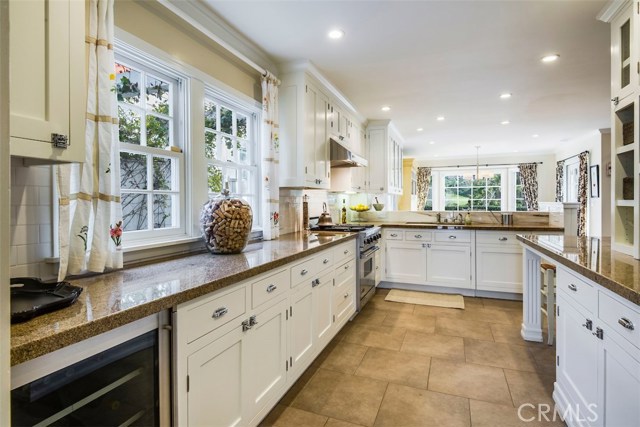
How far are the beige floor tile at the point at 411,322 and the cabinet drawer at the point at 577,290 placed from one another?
1.51 m

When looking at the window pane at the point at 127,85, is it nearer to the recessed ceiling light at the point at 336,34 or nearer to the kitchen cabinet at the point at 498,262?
the recessed ceiling light at the point at 336,34

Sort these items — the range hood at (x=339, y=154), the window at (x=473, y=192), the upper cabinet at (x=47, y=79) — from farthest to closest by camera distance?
the window at (x=473, y=192), the range hood at (x=339, y=154), the upper cabinet at (x=47, y=79)

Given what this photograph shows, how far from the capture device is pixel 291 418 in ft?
6.25

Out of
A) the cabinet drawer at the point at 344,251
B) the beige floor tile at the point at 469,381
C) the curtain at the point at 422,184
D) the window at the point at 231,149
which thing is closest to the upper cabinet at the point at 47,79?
the window at the point at 231,149

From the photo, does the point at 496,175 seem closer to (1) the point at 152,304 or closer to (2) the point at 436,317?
(2) the point at 436,317

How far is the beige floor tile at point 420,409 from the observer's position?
1.87 meters

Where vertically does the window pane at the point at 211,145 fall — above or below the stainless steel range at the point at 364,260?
above

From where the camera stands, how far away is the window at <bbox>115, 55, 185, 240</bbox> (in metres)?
1.86

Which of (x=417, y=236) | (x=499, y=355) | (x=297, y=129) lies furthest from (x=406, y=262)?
(x=297, y=129)

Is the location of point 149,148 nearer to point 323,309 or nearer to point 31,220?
point 31,220

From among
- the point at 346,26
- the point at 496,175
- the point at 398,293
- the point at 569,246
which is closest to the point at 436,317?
the point at 398,293

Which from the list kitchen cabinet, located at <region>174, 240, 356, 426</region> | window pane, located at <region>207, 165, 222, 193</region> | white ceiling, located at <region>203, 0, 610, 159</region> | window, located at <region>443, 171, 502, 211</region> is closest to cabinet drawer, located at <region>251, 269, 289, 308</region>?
kitchen cabinet, located at <region>174, 240, 356, 426</region>

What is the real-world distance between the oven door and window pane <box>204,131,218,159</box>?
181 centimetres

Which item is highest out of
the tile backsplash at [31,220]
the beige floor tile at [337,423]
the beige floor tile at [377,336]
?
the tile backsplash at [31,220]
